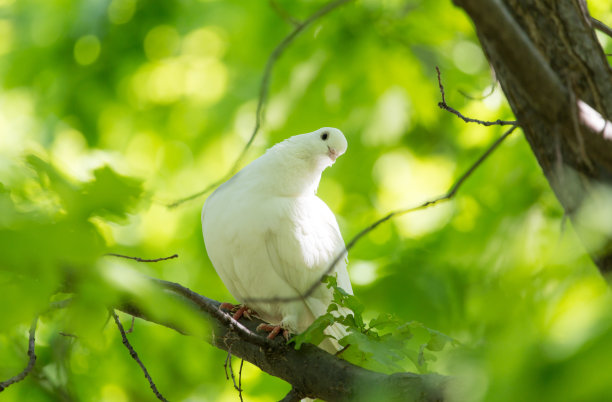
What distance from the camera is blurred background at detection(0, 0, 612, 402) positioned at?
113 centimetres

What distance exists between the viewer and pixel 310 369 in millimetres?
2732

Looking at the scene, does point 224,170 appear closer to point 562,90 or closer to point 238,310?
point 238,310

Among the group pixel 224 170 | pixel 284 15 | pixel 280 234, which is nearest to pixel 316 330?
Answer: pixel 280 234

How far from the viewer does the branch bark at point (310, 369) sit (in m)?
2.15

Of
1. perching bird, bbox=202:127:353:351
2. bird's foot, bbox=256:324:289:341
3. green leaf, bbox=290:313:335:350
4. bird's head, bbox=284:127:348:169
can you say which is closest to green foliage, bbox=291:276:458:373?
green leaf, bbox=290:313:335:350

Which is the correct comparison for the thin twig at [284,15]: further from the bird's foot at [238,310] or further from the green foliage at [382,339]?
the bird's foot at [238,310]

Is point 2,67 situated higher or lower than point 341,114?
lower

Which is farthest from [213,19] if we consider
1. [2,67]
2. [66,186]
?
[66,186]

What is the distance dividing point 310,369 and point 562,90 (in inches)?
61.6

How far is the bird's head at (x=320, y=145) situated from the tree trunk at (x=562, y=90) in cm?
158

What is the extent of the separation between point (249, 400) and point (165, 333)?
2.50 ft

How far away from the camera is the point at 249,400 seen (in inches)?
177

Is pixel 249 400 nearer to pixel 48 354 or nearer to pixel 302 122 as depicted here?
pixel 48 354

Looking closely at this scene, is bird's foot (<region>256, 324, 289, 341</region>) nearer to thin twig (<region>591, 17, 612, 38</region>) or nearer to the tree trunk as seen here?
the tree trunk
